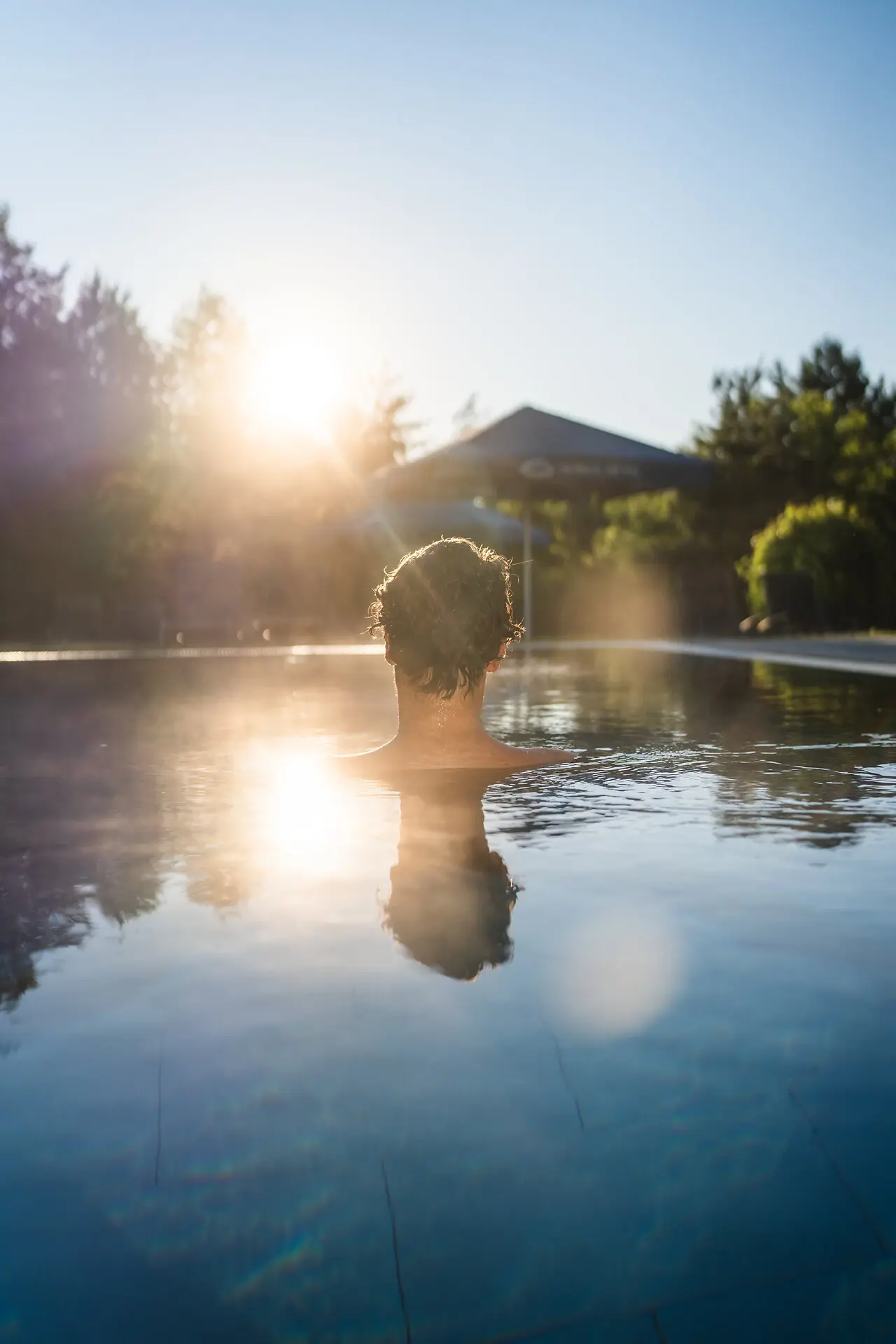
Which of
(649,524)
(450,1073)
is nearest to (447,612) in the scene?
(450,1073)

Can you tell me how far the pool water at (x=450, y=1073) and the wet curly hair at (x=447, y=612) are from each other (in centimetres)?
68

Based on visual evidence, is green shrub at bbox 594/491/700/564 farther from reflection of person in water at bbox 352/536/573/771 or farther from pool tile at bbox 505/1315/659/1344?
pool tile at bbox 505/1315/659/1344

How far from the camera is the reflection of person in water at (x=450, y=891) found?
145 inches

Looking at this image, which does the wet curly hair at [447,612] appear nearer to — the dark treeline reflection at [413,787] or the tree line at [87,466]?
the dark treeline reflection at [413,787]

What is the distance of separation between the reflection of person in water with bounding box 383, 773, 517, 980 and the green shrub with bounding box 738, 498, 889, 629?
63.1 ft

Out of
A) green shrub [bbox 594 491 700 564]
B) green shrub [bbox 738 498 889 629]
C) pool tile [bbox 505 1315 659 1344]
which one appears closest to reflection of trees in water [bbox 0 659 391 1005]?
pool tile [bbox 505 1315 659 1344]

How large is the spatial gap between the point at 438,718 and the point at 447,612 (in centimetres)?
85

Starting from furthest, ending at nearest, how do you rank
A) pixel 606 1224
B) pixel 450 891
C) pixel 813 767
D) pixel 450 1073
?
pixel 813 767
pixel 450 891
pixel 450 1073
pixel 606 1224

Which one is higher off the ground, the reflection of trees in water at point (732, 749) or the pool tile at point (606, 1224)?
the reflection of trees in water at point (732, 749)

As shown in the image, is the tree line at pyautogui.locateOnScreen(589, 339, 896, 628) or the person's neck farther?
the tree line at pyautogui.locateOnScreen(589, 339, 896, 628)

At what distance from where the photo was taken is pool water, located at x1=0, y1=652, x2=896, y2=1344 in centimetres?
200

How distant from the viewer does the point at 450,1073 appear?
9.12 ft

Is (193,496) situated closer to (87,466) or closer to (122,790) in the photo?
(87,466)

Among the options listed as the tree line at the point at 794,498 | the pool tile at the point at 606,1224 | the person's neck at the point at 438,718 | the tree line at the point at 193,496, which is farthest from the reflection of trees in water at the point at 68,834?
the tree line at the point at 794,498
